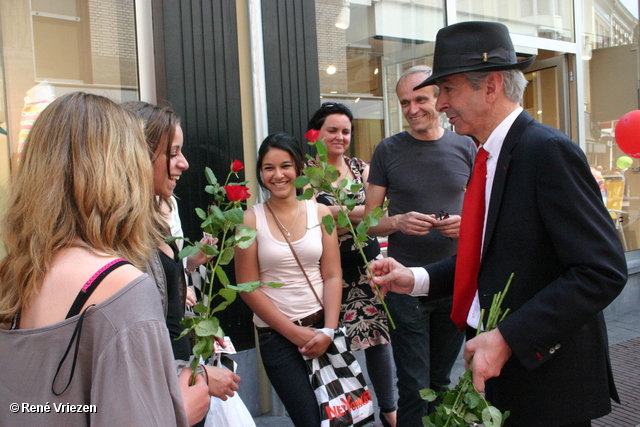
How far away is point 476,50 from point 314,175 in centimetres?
75

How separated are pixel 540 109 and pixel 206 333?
271 inches

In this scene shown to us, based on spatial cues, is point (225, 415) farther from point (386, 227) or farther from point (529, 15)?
point (529, 15)

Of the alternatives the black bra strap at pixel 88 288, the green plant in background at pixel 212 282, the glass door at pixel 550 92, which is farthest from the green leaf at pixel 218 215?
the glass door at pixel 550 92

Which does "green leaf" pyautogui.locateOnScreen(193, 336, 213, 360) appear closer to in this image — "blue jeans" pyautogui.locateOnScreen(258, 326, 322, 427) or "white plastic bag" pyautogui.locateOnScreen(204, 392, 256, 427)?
"white plastic bag" pyautogui.locateOnScreen(204, 392, 256, 427)

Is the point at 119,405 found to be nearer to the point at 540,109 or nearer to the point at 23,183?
the point at 23,183

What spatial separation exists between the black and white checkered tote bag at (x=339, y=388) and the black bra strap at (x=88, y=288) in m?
1.67

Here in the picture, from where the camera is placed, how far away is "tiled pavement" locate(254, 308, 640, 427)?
3811 mm

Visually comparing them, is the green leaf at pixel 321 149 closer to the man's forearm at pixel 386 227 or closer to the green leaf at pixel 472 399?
the green leaf at pixel 472 399

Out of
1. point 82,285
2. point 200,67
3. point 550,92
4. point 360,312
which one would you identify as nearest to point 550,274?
point 82,285

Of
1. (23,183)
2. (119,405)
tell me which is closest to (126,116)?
(23,183)

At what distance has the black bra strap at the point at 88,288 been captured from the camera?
111cm

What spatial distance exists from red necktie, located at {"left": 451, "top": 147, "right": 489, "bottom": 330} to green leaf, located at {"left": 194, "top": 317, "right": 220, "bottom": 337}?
0.88 meters

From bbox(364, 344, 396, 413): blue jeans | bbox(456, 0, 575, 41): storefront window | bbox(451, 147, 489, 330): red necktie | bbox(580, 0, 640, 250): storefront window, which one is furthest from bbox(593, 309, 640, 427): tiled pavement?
bbox(456, 0, 575, 41): storefront window

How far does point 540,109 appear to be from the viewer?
24.2 ft
